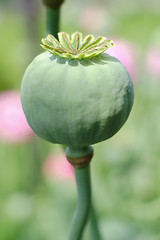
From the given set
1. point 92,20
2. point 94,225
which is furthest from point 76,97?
point 92,20

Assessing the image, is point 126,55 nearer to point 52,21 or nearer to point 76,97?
point 52,21

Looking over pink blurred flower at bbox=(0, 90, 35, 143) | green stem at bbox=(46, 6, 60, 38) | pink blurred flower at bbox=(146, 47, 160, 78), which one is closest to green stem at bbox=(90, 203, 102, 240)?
green stem at bbox=(46, 6, 60, 38)

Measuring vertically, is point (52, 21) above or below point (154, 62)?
above

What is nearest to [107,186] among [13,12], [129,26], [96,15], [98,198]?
[98,198]

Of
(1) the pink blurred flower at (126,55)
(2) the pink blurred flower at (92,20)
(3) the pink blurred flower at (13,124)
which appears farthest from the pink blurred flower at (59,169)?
(2) the pink blurred flower at (92,20)

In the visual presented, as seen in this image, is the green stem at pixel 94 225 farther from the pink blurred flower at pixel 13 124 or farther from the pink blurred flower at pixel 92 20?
the pink blurred flower at pixel 92 20

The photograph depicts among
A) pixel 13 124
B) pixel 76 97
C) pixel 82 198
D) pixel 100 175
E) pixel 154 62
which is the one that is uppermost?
pixel 76 97

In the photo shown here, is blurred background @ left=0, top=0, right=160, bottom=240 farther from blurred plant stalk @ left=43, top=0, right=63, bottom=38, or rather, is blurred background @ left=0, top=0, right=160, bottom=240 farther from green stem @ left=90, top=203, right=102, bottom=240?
blurred plant stalk @ left=43, top=0, right=63, bottom=38
